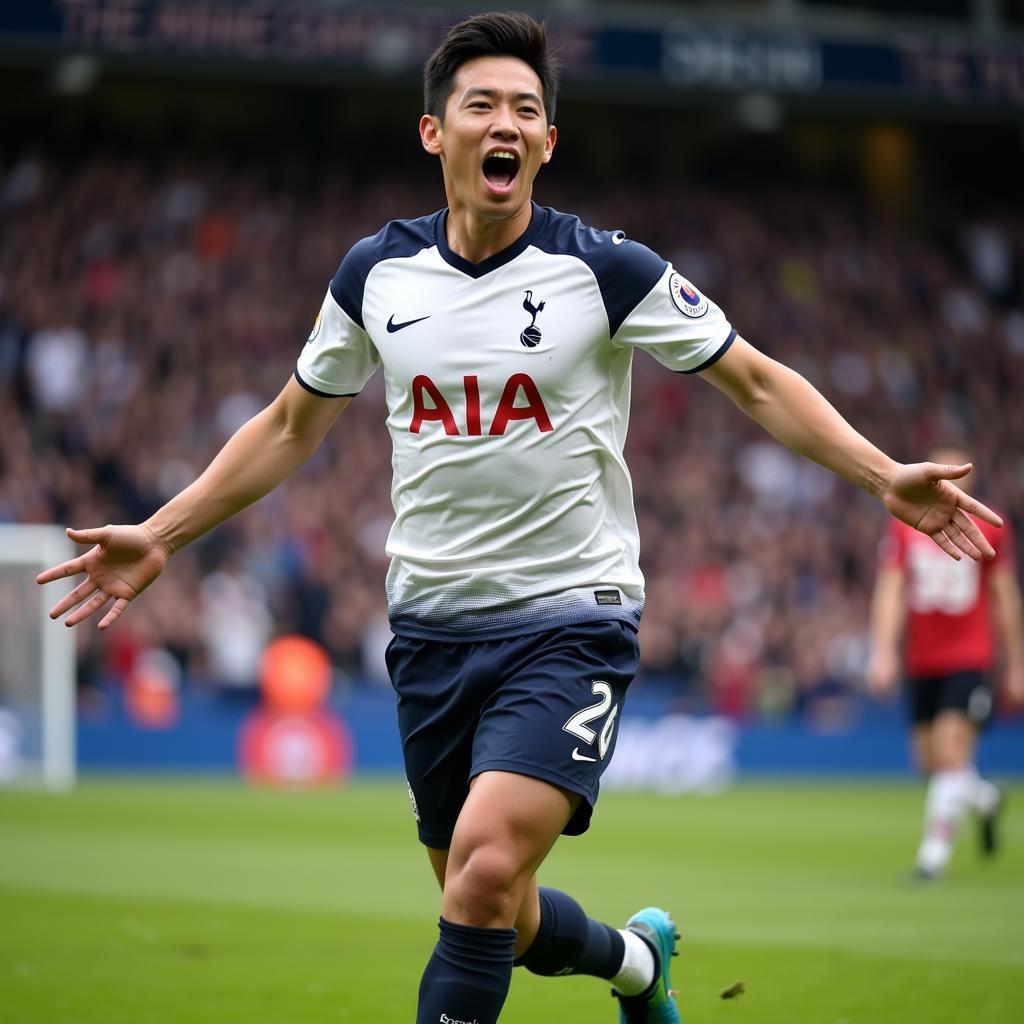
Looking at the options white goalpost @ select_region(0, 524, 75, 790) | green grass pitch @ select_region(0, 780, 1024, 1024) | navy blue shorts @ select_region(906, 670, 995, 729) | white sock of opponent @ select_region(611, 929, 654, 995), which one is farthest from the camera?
white goalpost @ select_region(0, 524, 75, 790)

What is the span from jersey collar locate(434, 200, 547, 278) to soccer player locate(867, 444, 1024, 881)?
6.06 metres

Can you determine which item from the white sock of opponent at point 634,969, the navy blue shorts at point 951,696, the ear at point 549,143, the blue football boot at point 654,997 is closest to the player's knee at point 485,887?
the white sock of opponent at point 634,969

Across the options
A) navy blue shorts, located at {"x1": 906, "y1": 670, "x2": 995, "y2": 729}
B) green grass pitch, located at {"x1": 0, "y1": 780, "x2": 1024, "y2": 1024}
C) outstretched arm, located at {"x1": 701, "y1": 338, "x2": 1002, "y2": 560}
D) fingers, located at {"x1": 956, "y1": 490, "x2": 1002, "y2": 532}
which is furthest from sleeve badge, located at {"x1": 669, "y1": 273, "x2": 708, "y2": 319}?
navy blue shorts, located at {"x1": 906, "y1": 670, "x2": 995, "y2": 729}

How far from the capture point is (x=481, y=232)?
188 inches

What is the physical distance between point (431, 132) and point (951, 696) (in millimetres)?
6876

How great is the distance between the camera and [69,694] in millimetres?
18109

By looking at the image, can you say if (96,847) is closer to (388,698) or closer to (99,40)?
(388,698)

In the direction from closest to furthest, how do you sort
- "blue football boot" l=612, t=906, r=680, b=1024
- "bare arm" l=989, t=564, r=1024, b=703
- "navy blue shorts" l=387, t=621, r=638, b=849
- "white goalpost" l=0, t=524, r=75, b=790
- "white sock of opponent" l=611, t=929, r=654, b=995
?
"navy blue shorts" l=387, t=621, r=638, b=849, "white sock of opponent" l=611, t=929, r=654, b=995, "blue football boot" l=612, t=906, r=680, b=1024, "bare arm" l=989, t=564, r=1024, b=703, "white goalpost" l=0, t=524, r=75, b=790

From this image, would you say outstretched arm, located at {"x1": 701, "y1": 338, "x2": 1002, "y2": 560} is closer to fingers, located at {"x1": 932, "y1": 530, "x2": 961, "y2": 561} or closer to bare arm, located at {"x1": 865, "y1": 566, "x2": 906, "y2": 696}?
fingers, located at {"x1": 932, "y1": 530, "x2": 961, "y2": 561}

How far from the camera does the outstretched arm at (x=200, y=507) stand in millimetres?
4910

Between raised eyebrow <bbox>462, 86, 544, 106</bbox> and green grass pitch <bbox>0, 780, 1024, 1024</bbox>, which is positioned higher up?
raised eyebrow <bbox>462, 86, 544, 106</bbox>

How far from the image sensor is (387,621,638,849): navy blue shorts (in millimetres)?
4445

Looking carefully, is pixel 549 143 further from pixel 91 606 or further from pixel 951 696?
pixel 951 696

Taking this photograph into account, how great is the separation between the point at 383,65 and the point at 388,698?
8482 mm
